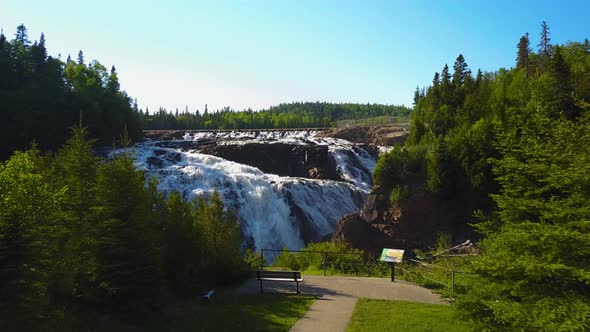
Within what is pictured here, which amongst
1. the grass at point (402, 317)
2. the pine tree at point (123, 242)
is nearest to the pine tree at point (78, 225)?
the pine tree at point (123, 242)

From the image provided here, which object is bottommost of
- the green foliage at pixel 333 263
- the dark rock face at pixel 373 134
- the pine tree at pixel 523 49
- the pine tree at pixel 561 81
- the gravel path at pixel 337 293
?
the green foliage at pixel 333 263


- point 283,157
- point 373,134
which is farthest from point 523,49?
point 283,157

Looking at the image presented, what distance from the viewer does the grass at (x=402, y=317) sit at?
33.7 feet

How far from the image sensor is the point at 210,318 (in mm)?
11312

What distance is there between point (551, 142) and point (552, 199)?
1169mm

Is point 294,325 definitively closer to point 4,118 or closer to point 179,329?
point 179,329

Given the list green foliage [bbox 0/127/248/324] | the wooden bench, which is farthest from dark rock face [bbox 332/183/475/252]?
green foliage [bbox 0/127/248/324]

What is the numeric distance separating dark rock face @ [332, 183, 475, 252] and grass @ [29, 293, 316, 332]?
1254 cm

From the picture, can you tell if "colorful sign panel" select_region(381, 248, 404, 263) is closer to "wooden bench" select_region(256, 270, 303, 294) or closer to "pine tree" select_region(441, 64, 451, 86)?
"wooden bench" select_region(256, 270, 303, 294)

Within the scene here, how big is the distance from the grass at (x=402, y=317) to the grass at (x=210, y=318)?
5.31ft

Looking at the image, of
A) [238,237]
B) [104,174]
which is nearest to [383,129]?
[238,237]

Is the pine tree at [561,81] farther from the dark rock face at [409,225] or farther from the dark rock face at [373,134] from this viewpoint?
the dark rock face at [373,134]

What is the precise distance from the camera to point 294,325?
10.7 m

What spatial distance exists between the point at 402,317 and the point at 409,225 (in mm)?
15328
